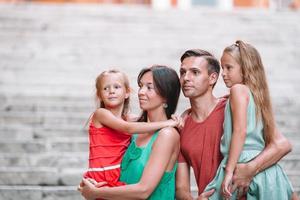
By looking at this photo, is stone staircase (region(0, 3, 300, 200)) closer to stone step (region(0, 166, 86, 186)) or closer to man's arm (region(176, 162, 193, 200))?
stone step (region(0, 166, 86, 186))

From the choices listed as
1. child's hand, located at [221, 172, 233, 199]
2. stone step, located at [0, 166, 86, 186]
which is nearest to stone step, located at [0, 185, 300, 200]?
stone step, located at [0, 166, 86, 186]

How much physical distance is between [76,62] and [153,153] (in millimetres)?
6862

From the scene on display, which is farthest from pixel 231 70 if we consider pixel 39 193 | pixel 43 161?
pixel 43 161

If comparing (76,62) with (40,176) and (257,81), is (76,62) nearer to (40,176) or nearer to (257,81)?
(40,176)

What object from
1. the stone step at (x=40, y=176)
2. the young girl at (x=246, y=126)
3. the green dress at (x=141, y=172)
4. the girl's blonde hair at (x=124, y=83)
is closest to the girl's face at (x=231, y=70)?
the young girl at (x=246, y=126)

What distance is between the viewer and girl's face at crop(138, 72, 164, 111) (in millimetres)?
3811

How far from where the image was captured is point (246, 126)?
11.8 ft

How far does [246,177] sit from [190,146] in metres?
0.35

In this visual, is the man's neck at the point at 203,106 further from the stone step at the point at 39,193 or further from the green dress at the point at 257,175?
the stone step at the point at 39,193

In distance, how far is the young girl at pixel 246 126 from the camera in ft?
11.7

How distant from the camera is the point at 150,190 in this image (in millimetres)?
3625

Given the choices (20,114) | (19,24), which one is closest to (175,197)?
(20,114)

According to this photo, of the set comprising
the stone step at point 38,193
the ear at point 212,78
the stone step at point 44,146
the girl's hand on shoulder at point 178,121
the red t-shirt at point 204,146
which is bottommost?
the stone step at point 38,193

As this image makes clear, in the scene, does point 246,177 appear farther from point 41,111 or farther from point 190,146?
point 41,111
